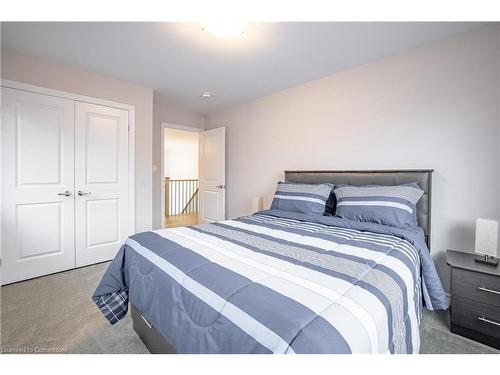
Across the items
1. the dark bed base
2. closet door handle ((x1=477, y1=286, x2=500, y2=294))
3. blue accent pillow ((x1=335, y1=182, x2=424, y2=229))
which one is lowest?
the dark bed base

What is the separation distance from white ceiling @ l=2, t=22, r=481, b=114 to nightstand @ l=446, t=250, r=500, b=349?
196cm

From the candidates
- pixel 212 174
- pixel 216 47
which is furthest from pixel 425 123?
pixel 212 174

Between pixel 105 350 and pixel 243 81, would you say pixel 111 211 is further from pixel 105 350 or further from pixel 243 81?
pixel 243 81

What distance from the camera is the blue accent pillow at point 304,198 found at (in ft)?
8.00

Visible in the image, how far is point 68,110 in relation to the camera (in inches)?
108

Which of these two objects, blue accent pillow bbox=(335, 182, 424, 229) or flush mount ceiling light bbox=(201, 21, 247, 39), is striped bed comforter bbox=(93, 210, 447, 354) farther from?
flush mount ceiling light bbox=(201, 21, 247, 39)

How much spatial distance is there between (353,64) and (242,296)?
2.78 meters

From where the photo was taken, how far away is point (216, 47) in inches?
91.4

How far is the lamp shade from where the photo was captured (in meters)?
1.67

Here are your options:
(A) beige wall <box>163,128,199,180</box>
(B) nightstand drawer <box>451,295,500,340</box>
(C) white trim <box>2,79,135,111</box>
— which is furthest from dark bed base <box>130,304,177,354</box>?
(A) beige wall <box>163,128,199,180</box>

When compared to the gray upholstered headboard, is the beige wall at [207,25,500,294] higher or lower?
higher

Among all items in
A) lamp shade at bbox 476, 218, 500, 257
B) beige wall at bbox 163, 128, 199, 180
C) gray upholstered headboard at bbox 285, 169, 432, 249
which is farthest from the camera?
beige wall at bbox 163, 128, 199, 180

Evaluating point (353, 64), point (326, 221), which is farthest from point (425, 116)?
point (326, 221)

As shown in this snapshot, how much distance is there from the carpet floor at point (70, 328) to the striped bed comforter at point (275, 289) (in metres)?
0.19
